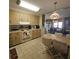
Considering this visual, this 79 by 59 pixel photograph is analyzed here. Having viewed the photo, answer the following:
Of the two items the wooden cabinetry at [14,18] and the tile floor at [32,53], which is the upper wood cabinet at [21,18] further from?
the tile floor at [32,53]

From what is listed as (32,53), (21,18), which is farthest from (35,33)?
(32,53)

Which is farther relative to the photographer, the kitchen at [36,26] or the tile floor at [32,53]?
the kitchen at [36,26]

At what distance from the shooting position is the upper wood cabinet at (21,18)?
4.73 m

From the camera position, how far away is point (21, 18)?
5547mm

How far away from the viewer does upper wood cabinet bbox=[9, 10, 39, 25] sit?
4729mm

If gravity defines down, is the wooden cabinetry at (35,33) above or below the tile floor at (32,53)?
above

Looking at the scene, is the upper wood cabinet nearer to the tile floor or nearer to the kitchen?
the kitchen

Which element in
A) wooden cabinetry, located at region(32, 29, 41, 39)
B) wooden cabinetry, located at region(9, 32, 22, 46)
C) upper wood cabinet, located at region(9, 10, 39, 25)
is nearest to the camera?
wooden cabinetry, located at region(9, 32, 22, 46)

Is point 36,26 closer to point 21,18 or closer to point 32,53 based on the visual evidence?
point 21,18

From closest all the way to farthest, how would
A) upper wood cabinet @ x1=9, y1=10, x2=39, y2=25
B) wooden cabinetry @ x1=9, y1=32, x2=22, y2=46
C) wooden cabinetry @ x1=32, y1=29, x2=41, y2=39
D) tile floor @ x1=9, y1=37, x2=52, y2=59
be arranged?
tile floor @ x1=9, y1=37, x2=52, y2=59 → wooden cabinetry @ x1=9, y1=32, x2=22, y2=46 → upper wood cabinet @ x1=9, y1=10, x2=39, y2=25 → wooden cabinetry @ x1=32, y1=29, x2=41, y2=39

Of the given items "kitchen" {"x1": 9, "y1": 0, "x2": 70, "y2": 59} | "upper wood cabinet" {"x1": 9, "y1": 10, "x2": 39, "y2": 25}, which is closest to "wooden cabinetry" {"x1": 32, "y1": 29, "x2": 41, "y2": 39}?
"kitchen" {"x1": 9, "y1": 0, "x2": 70, "y2": 59}

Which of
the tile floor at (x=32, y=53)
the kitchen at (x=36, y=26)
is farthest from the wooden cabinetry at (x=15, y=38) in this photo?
the tile floor at (x=32, y=53)
